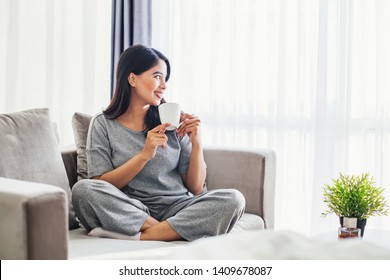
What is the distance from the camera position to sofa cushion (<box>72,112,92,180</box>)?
2.24m

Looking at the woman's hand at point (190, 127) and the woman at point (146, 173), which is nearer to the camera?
the woman at point (146, 173)

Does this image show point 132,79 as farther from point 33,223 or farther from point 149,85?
point 33,223

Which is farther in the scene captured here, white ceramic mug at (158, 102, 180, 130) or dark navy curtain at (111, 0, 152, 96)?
dark navy curtain at (111, 0, 152, 96)

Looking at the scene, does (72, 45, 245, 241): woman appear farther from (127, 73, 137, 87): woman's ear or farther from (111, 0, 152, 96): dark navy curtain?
(111, 0, 152, 96): dark navy curtain

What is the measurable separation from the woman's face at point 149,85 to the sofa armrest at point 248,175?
384mm

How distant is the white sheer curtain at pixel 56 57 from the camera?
310 centimetres

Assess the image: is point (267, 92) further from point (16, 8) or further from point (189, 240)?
point (16, 8)

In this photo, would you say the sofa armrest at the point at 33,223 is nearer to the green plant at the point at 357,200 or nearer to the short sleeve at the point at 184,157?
the short sleeve at the point at 184,157

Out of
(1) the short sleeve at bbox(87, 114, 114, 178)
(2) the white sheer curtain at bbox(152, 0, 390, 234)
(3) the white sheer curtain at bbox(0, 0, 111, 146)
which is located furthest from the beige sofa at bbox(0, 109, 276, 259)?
(3) the white sheer curtain at bbox(0, 0, 111, 146)

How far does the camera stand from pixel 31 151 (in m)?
2.00

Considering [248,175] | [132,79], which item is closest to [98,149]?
[132,79]

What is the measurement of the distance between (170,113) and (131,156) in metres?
0.25

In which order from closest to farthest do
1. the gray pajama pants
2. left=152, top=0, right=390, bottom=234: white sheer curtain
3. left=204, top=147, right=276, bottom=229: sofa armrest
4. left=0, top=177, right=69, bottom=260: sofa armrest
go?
left=0, top=177, right=69, bottom=260: sofa armrest < the gray pajama pants < left=204, top=147, right=276, bottom=229: sofa armrest < left=152, top=0, right=390, bottom=234: white sheer curtain

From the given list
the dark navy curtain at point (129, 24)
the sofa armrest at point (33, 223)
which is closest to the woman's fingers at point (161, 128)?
the sofa armrest at point (33, 223)
